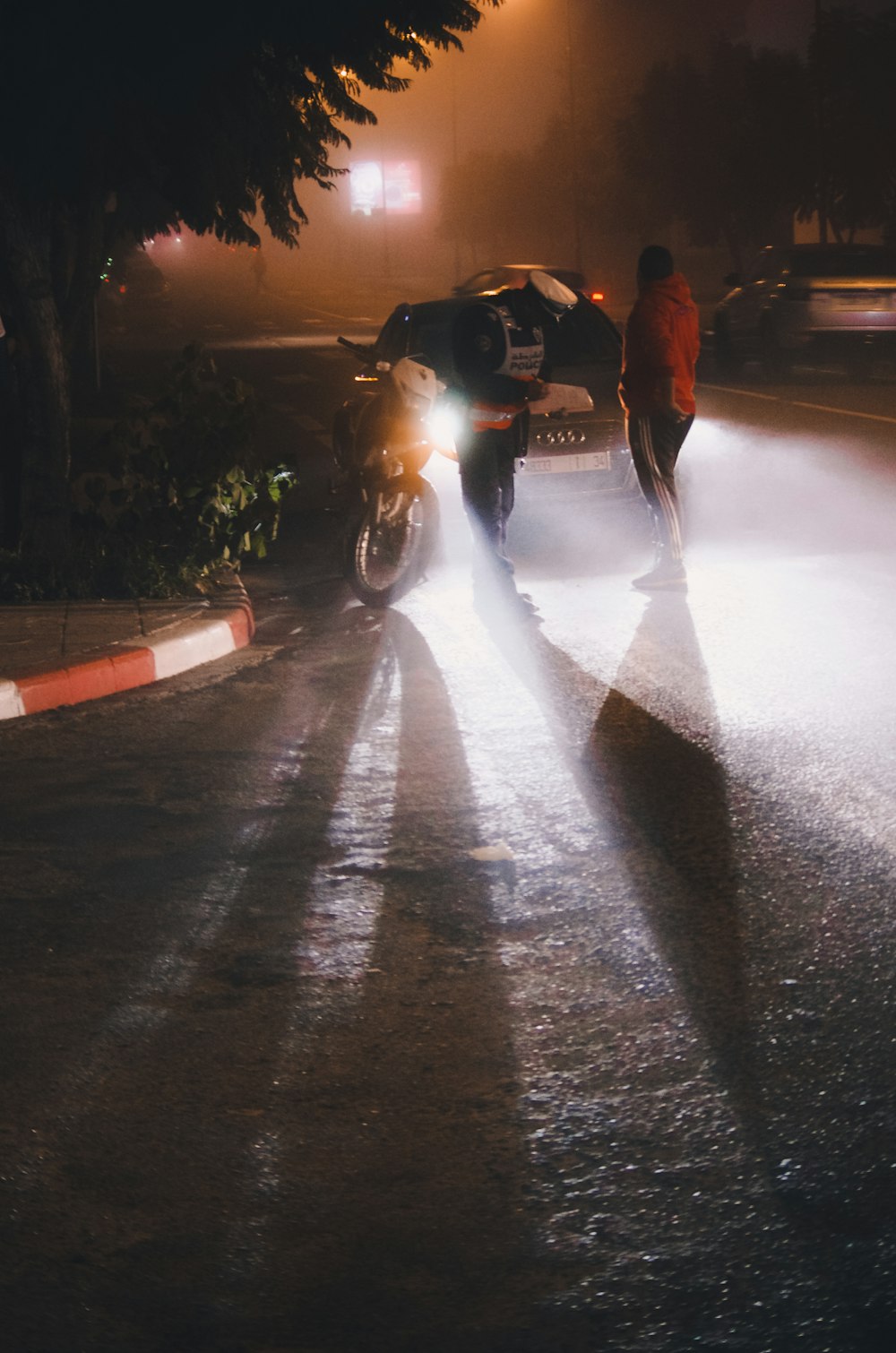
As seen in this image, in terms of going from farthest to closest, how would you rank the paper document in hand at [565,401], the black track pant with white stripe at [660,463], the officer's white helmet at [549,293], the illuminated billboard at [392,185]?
the illuminated billboard at [392,185] < the paper document in hand at [565,401] < the black track pant with white stripe at [660,463] < the officer's white helmet at [549,293]

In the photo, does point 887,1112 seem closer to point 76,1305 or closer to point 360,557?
point 76,1305

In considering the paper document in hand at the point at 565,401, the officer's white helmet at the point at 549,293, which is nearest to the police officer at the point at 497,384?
the officer's white helmet at the point at 549,293

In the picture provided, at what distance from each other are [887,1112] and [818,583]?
677 cm

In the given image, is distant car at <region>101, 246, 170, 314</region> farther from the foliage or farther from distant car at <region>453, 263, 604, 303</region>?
the foliage

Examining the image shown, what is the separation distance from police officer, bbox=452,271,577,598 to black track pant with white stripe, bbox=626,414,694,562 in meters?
0.69

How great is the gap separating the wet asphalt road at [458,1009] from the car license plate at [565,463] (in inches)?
109

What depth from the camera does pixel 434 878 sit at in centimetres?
535

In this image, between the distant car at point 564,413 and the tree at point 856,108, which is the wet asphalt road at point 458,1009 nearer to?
the distant car at point 564,413

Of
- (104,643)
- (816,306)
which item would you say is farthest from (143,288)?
(104,643)

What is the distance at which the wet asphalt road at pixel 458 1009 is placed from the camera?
3176mm

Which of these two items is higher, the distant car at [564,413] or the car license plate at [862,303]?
the car license plate at [862,303]

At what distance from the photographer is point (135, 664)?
832cm

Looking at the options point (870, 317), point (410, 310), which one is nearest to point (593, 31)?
point (870, 317)

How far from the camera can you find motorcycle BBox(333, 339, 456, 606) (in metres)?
9.47
